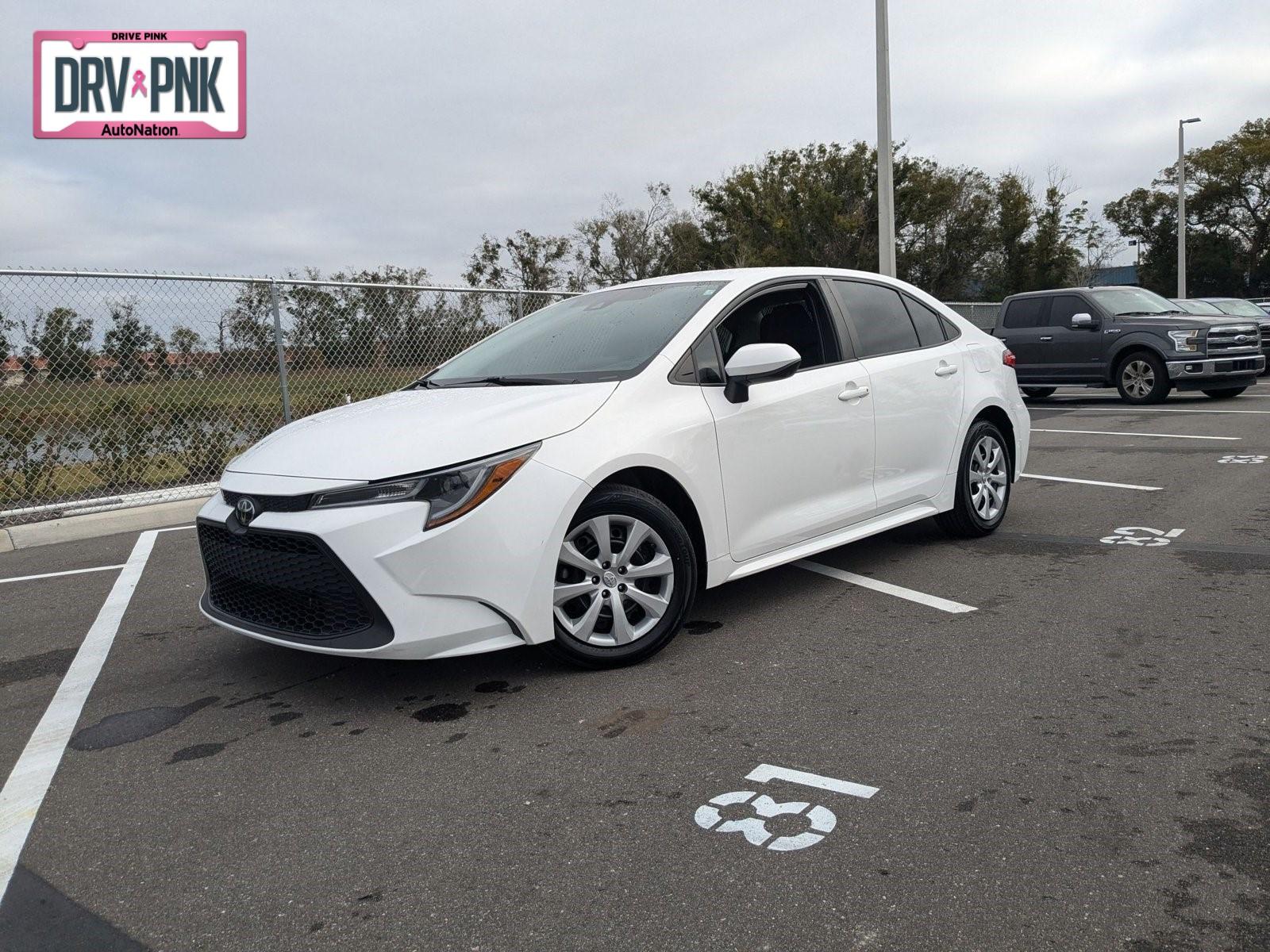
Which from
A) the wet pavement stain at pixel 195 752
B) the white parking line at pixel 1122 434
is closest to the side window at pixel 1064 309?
the white parking line at pixel 1122 434

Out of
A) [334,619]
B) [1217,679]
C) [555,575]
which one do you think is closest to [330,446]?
[334,619]

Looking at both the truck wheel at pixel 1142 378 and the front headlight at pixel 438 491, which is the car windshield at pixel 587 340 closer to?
the front headlight at pixel 438 491

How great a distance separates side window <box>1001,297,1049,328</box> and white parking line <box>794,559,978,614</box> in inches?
469

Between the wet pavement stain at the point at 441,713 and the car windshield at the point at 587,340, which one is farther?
the car windshield at the point at 587,340

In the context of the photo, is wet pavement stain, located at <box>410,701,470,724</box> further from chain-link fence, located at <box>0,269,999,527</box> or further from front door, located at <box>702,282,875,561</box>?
chain-link fence, located at <box>0,269,999,527</box>

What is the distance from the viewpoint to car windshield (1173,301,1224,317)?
16298 mm

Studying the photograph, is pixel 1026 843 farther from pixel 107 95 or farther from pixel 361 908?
pixel 107 95

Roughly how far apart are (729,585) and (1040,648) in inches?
66.1

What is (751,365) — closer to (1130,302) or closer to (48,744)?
(48,744)

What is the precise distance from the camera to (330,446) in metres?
3.88

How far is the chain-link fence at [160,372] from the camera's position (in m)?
8.43

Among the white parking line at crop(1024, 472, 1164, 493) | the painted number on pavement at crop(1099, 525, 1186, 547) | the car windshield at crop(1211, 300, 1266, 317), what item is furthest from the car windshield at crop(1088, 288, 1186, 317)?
the painted number on pavement at crop(1099, 525, 1186, 547)

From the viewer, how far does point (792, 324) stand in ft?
16.6

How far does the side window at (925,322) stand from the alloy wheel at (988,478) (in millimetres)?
656
